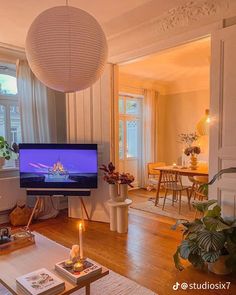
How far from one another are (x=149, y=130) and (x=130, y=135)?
51 cm

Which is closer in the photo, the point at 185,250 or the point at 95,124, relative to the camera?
the point at 185,250

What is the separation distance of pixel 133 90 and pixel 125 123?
2.73ft

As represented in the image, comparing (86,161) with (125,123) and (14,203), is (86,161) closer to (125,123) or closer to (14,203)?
(14,203)

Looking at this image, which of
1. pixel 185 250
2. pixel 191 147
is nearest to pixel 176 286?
pixel 185 250

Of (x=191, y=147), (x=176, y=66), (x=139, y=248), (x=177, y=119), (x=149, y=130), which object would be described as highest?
(x=176, y=66)

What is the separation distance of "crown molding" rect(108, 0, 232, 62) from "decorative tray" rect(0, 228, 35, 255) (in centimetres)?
270

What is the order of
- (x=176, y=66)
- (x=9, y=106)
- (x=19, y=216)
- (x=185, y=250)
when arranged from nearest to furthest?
(x=185, y=250), (x=19, y=216), (x=9, y=106), (x=176, y=66)

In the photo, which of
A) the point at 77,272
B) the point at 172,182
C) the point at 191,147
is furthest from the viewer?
the point at 191,147

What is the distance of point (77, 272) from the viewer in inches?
69.1

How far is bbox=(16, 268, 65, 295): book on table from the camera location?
1.57m

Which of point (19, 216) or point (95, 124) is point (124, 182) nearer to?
point (95, 124)

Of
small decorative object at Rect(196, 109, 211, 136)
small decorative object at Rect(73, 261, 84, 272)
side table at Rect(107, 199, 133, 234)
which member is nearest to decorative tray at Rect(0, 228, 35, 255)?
small decorative object at Rect(73, 261, 84, 272)

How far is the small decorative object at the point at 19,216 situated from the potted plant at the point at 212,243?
2.62 m

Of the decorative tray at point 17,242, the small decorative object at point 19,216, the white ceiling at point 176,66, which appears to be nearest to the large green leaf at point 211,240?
the decorative tray at point 17,242
